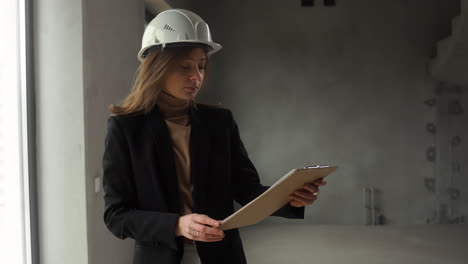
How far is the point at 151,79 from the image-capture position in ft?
3.88

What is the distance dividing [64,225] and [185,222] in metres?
1.44

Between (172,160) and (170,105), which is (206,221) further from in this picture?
(170,105)

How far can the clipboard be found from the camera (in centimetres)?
103

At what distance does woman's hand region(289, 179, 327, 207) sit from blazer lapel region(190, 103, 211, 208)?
0.77 ft

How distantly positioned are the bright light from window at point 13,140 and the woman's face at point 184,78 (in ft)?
4.22

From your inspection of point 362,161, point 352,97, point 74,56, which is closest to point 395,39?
point 352,97

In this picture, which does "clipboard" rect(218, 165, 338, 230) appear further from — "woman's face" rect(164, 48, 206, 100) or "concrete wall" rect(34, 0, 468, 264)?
"concrete wall" rect(34, 0, 468, 264)

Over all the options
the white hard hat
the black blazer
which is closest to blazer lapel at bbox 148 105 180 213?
the black blazer

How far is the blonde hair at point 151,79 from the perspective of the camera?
1181 millimetres

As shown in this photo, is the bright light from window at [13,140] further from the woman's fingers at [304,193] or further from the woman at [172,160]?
the woman's fingers at [304,193]

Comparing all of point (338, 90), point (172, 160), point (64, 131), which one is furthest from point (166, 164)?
point (338, 90)

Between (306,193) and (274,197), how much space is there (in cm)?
14

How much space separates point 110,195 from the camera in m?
1.13

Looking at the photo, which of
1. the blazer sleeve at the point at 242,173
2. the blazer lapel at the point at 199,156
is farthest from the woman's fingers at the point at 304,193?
the blazer lapel at the point at 199,156
